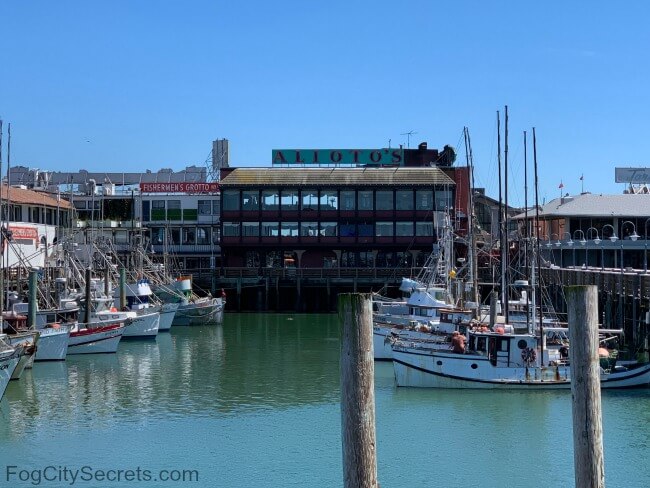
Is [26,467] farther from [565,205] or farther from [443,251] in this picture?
[565,205]

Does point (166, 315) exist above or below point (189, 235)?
below

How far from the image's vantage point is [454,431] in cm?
3516

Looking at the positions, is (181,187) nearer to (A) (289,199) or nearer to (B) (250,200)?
(B) (250,200)

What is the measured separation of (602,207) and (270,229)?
102ft

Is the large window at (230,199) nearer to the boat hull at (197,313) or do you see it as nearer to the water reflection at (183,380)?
the boat hull at (197,313)

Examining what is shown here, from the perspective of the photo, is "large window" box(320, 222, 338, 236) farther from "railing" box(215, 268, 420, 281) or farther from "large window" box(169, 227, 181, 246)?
"large window" box(169, 227, 181, 246)

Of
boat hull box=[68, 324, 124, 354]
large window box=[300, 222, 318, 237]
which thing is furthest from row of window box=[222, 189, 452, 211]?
boat hull box=[68, 324, 124, 354]

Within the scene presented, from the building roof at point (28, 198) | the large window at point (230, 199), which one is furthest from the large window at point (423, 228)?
the building roof at point (28, 198)

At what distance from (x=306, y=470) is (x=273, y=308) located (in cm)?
6054

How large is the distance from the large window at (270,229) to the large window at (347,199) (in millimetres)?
6613

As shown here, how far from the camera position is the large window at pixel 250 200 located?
95750 millimetres

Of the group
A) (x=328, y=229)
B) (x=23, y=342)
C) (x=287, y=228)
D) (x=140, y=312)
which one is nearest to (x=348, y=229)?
(x=328, y=229)

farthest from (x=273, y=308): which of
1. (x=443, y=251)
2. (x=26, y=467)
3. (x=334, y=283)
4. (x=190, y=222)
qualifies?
(x=26, y=467)

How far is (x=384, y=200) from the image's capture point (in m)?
94.9
